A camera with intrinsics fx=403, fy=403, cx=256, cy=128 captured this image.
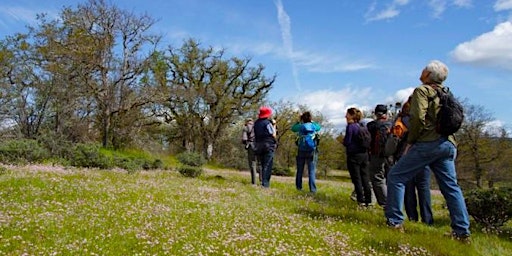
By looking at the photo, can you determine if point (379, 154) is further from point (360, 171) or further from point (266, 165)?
point (266, 165)

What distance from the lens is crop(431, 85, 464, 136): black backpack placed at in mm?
6000

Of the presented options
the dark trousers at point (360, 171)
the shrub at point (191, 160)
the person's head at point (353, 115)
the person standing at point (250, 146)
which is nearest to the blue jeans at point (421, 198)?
the dark trousers at point (360, 171)

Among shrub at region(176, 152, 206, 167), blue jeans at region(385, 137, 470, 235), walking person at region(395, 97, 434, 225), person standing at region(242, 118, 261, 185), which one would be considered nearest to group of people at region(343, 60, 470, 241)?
blue jeans at region(385, 137, 470, 235)

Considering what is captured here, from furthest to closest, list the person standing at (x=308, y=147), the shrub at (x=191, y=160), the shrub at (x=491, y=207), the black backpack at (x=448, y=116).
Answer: the shrub at (x=191, y=160), the person standing at (x=308, y=147), the shrub at (x=491, y=207), the black backpack at (x=448, y=116)

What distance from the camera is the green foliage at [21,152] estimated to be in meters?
13.8

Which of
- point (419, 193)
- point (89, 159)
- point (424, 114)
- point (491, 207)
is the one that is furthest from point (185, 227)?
point (89, 159)

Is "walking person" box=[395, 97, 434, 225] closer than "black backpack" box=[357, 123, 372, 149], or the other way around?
"walking person" box=[395, 97, 434, 225]

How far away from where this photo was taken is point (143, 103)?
109ft

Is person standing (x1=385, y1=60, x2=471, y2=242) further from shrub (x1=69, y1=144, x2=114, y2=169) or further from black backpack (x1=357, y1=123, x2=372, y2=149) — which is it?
shrub (x1=69, y1=144, x2=114, y2=169)

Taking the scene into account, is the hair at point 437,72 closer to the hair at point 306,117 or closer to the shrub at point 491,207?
the shrub at point 491,207

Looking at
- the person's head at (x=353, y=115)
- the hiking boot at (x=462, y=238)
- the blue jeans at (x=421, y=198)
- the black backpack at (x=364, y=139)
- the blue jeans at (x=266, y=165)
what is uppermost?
the person's head at (x=353, y=115)

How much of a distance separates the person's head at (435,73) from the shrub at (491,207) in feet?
10.3

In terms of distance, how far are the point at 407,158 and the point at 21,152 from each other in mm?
13323

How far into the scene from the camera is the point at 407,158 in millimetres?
6484
